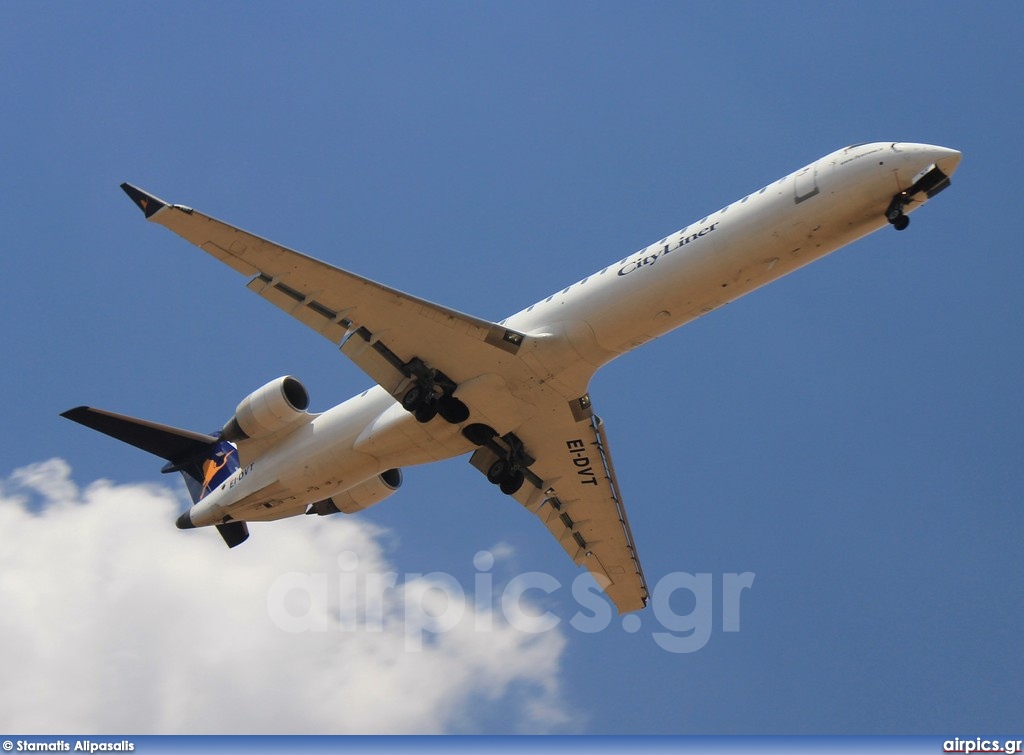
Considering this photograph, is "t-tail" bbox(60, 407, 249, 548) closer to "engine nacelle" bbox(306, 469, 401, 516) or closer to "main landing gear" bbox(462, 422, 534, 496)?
"engine nacelle" bbox(306, 469, 401, 516)

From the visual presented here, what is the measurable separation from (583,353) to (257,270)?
6.33 m

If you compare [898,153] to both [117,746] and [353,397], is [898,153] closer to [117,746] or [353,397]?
[353,397]

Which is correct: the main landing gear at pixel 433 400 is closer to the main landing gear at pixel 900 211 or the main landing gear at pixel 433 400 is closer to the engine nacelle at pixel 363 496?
the engine nacelle at pixel 363 496

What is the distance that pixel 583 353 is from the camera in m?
21.4

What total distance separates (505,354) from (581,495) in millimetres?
5746

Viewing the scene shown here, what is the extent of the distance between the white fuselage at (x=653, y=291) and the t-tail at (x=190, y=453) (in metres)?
3.35

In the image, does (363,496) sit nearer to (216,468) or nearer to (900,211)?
(216,468)

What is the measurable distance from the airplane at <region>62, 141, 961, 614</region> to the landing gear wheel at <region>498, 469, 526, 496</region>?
3cm

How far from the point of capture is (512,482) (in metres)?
24.4

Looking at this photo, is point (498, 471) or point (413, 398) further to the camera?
point (498, 471)

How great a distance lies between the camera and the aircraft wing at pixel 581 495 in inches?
944

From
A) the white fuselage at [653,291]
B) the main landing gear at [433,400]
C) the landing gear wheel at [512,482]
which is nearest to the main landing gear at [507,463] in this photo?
the landing gear wheel at [512,482]

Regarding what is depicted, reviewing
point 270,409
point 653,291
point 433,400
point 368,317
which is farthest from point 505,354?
point 270,409

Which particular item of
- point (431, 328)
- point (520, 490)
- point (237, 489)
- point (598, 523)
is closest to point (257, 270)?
point (431, 328)
